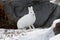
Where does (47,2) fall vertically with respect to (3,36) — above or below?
above

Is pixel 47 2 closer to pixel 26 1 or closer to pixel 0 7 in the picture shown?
pixel 26 1

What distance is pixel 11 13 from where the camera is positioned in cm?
205

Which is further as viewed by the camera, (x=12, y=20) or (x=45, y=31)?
(x=12, y=20)

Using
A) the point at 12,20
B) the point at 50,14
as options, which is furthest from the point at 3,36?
the point at 50,14

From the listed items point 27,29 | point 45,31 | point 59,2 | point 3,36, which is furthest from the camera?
point 59,2

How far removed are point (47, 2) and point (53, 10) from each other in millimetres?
130

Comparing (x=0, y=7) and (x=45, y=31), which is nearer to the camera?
(x=45, y=31)

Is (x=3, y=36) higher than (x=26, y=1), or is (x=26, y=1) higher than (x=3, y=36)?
(x=26, y=1)

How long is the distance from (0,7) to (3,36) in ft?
2.40

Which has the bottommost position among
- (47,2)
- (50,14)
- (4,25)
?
(4,25)

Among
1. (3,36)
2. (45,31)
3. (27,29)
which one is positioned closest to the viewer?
(45,31)

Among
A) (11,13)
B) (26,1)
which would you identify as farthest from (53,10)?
(11,13)

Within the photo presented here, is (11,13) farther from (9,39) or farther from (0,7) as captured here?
(9,39)

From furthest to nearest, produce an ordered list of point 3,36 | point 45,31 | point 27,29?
point 27,29 → point 3,36 → point 45,31
